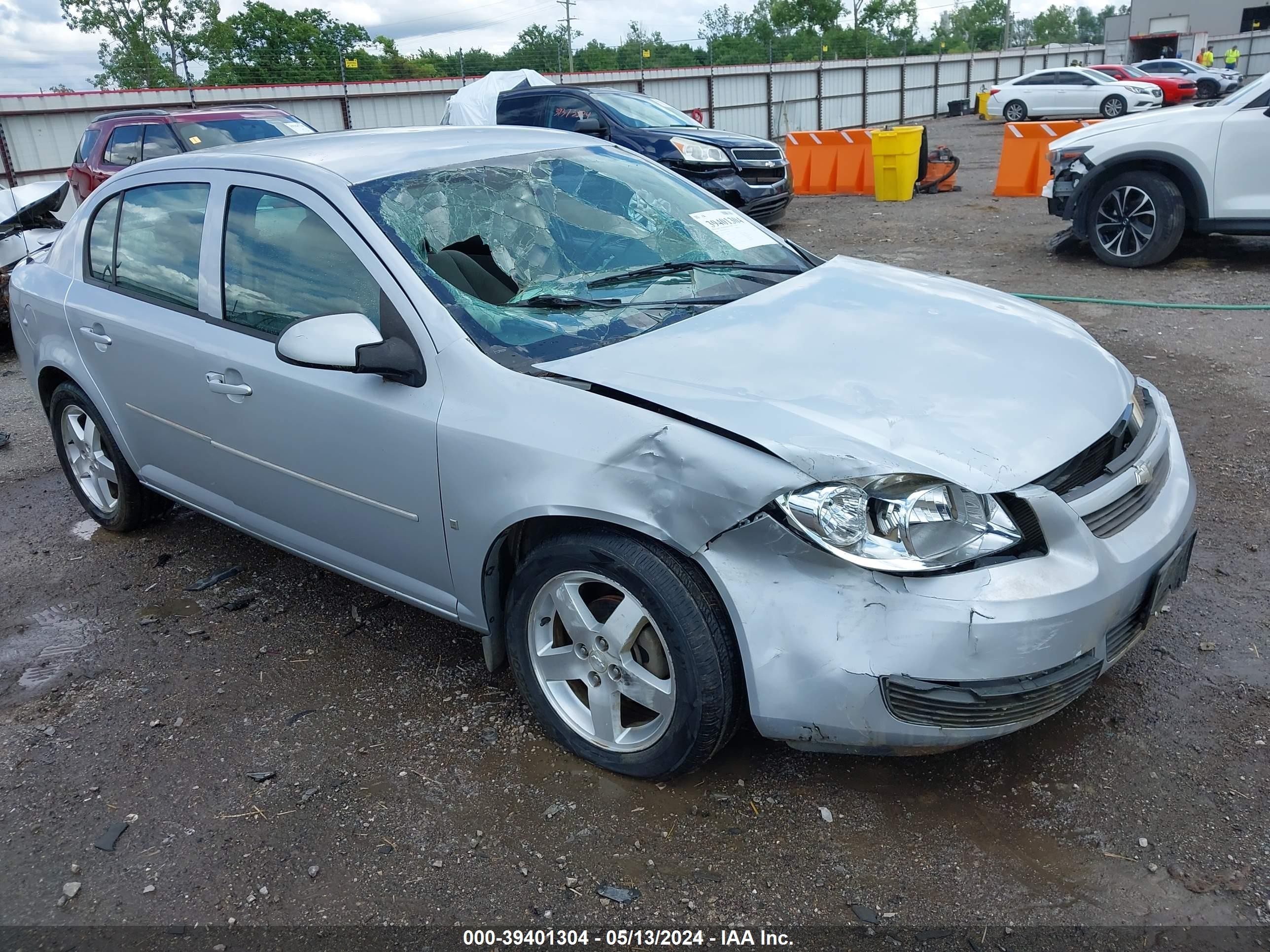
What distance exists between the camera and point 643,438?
2.43m

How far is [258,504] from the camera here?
11.7ft

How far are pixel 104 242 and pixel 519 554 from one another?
2.62m

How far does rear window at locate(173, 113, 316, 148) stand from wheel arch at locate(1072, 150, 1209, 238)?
8.24 meters

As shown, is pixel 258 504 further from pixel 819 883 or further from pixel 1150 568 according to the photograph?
pixel 1150 568

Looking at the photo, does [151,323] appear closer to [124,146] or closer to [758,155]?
[758,155]

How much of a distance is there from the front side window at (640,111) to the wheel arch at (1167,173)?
4939mm

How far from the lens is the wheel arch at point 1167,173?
26.8ft

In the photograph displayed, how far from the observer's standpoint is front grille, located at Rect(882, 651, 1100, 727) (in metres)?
2.27

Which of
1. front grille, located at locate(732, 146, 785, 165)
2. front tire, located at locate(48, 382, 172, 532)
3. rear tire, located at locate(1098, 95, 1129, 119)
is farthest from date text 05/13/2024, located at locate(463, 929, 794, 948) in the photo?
rear tire, located at locate(1098, 95, 1129, 119)

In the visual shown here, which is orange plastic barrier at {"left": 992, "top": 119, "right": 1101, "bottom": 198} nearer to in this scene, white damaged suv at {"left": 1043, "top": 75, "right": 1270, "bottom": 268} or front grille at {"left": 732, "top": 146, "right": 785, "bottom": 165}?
front grille at {"left": 732, "top": 146, "right": 785, "bottom": 165}

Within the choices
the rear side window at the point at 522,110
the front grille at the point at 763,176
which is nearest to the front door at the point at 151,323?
the front grille at the point at 763,176

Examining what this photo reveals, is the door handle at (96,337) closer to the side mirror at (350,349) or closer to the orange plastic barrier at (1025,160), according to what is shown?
the side mirror at (350,349)

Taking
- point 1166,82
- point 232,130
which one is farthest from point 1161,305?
point 1166,82

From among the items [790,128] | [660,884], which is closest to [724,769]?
[660,884]
